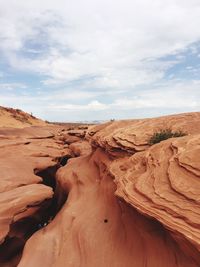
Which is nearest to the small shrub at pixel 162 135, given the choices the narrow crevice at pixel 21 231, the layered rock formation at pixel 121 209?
the layered rock formation at pixel 121 209

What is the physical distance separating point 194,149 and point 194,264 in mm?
2119

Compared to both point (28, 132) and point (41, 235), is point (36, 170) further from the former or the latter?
point (28, 132)

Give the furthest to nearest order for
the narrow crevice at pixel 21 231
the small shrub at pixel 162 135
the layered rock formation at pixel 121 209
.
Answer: the small shrub at pixel 162 135, the narrow crevice at pixel 21 231, the layered rock formation at pixel 121 209

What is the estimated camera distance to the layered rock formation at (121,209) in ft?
16.6

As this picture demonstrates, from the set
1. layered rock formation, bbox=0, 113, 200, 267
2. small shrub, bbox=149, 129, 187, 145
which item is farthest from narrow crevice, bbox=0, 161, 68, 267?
small shrub, bbox=149, 129, 187, 145

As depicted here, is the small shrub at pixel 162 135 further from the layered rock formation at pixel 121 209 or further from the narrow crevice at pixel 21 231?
the narrow crevice at pixel 21 231

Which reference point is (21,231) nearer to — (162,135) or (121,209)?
(121,209)

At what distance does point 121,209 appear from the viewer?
23.4ft

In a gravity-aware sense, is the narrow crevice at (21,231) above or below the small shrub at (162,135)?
below

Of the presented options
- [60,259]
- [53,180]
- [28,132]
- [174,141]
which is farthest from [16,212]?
[28,132]

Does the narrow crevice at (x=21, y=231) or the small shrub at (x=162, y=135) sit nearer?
the narrow crevice at (x=21, y=231)

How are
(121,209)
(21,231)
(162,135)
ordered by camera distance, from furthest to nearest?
(162,135)
(21,231)
(121,209)

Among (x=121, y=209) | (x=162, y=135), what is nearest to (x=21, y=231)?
(x=121, y=209)

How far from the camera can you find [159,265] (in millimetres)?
5273
